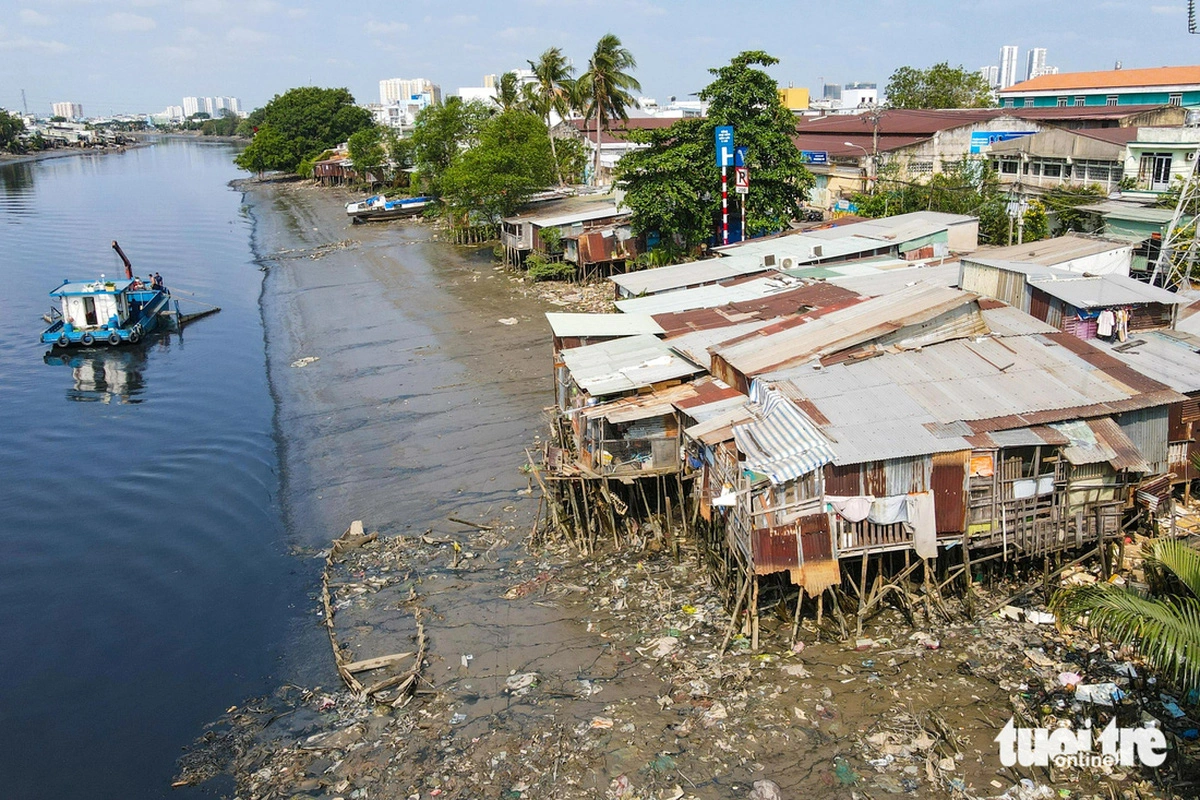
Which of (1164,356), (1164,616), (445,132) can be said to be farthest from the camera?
(445,132)

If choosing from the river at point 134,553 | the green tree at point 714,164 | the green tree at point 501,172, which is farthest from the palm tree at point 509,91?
the green tree at point 714,164

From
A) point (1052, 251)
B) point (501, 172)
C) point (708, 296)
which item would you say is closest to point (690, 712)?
point (708, 296)

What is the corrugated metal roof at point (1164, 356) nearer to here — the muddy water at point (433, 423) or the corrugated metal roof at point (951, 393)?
the corrugated metal roof at point (951, 393)

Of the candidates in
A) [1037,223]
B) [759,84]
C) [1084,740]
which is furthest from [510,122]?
[1084,740]

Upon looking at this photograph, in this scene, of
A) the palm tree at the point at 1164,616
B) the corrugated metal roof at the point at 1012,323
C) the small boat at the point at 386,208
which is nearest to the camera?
Result: the palm tree at the point at 1164,616

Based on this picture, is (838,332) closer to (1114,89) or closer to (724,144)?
(724,144)

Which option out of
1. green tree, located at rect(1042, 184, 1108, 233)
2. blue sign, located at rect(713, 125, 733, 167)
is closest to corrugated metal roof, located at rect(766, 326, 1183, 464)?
green tree, located at rect(1042, 184, 1108, 233)
